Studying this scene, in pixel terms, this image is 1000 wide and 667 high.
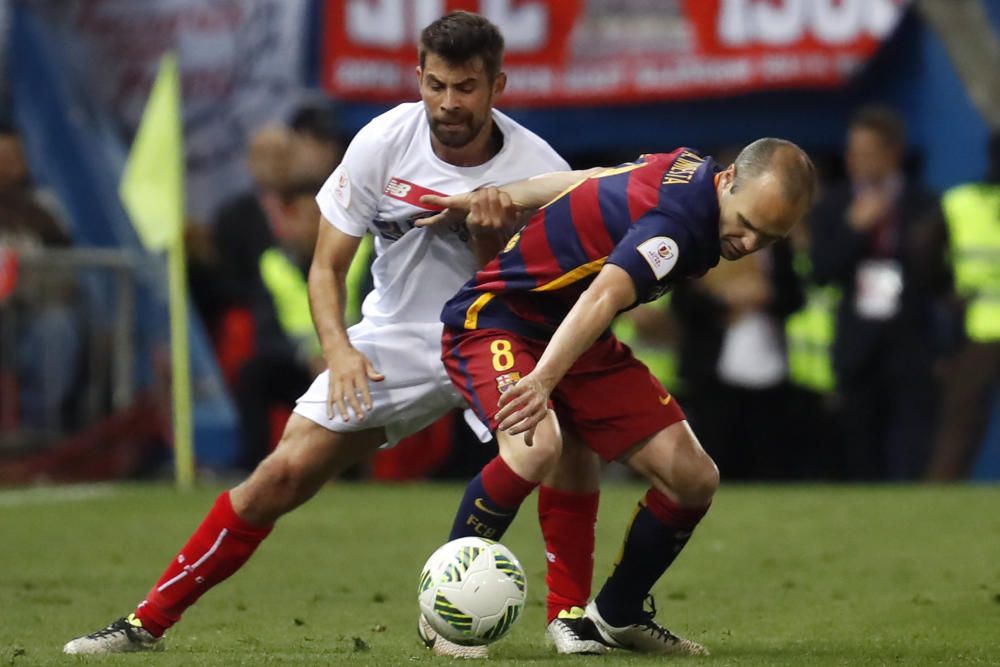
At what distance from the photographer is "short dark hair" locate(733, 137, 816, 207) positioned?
5793 mm

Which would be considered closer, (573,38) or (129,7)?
(573,38)

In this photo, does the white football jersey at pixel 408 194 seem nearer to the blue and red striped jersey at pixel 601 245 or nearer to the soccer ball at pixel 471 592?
the blue and red striped jersey at pixel 601 245

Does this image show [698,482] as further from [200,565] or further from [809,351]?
A: [809,351]

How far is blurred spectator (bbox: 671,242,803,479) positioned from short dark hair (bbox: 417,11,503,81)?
7.39 meters

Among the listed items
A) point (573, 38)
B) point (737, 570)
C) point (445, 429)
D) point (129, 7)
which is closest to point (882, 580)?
point (737, 570)

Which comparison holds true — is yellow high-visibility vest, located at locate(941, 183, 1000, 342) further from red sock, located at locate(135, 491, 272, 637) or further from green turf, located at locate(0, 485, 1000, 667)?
red sock, located at locate(135, 491, 272, 637)

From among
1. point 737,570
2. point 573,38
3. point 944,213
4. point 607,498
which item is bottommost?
point 607,498

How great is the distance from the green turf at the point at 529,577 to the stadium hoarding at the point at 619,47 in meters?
3.29

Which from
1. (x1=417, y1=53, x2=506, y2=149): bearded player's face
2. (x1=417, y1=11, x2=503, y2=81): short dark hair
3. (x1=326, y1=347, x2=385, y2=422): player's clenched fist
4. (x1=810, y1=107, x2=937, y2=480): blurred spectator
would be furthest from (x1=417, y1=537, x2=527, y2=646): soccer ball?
(x1=810, y1=107, x2=937, y2=480): blurred spectator

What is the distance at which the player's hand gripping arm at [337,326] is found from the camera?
6145mm

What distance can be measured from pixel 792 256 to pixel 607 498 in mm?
2189

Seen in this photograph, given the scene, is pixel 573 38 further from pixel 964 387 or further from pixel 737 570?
pixel 737 570

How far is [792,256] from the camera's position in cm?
1355

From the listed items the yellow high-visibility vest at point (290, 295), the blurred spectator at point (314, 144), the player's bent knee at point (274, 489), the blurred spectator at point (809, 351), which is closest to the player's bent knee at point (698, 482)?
the player's bent knee at point (274, 489)
